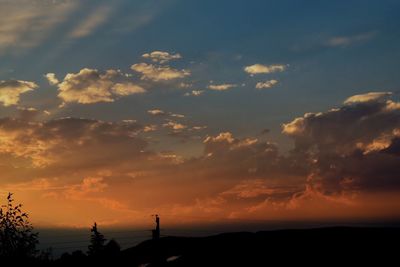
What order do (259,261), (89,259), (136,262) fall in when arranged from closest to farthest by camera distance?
(259,261) → (136,262) → (89,259)

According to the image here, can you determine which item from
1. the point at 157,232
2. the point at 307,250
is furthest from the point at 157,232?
the point at 307,250

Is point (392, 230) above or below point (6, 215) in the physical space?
below

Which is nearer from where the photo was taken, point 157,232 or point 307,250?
point 157,232

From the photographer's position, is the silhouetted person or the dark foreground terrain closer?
the silhouetted person

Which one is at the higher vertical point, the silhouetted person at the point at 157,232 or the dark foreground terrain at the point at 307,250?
the silhouetted person at the point at 157,232

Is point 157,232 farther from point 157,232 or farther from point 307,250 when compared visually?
point 307,250

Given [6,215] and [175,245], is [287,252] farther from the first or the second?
[6,215]

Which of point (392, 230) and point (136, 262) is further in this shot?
point (136, 262)

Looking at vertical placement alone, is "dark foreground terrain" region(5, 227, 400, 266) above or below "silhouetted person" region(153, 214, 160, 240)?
below

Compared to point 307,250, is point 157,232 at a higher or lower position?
higher

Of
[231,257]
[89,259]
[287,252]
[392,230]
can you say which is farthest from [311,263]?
[89,259]

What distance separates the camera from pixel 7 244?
66438 millimetres

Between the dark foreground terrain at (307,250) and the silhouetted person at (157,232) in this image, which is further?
the dark foreground terrain at (307,250)

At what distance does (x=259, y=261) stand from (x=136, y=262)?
20229 millimetres
